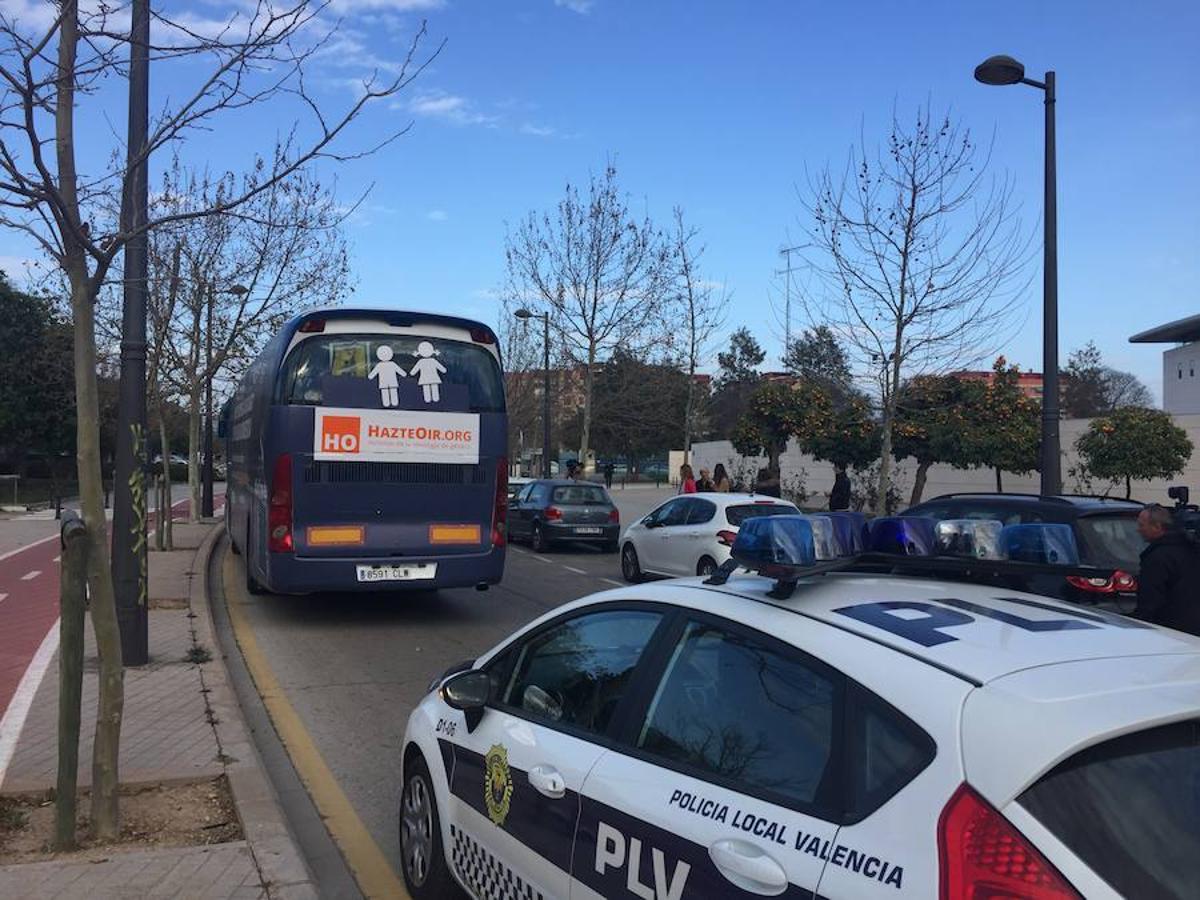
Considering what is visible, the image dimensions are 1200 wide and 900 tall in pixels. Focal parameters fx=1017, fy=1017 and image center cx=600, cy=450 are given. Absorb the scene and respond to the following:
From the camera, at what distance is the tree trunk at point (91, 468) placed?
15.1 feet

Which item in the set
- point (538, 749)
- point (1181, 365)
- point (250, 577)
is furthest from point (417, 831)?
point (1181, 365)

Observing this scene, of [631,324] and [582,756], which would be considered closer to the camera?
[582,756]

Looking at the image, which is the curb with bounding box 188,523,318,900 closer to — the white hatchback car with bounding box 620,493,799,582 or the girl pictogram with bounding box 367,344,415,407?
the girl pictogram with bounding box 367,344,415,407

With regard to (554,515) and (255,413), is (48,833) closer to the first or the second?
(255,413)

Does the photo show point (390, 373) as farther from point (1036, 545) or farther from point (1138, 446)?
point (1138, 446)

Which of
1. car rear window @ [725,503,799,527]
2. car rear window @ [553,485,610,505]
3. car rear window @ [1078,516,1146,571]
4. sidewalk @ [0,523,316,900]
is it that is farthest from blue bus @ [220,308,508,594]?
car rear window @ [553,485,610,505]

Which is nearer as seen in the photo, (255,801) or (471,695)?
(471,695)

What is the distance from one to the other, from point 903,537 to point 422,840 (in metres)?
2.25

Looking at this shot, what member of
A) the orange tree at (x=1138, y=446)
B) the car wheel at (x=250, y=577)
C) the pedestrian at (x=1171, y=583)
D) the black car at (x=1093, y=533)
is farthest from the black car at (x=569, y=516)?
the pedestrian at (x=1171, y=583)

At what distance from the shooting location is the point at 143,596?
8.02 m

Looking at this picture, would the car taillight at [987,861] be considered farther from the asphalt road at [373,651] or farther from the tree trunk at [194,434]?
the tree trunk at [194,434]

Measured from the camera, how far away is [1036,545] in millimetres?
3541

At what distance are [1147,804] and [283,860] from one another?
357cm

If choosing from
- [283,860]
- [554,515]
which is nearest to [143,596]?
[283,860]
